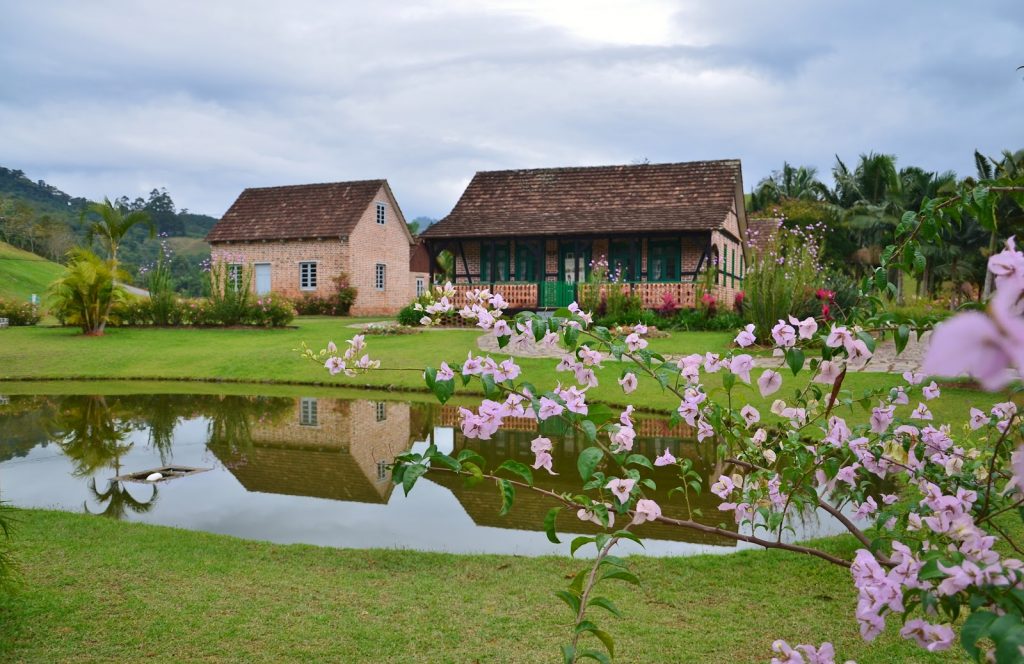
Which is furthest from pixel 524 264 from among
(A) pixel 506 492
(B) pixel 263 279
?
(A) pixel 506 492

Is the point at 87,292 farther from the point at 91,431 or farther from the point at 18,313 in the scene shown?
the point at 91,431

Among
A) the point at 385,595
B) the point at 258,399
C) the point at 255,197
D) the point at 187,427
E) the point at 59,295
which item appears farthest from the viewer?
the point at 255,197

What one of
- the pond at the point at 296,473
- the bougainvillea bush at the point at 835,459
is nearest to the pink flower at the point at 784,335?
the bougainvillea bush at the point at 835,459

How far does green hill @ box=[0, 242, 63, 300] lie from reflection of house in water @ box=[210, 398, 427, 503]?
139 feet

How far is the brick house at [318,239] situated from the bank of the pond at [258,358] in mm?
10607

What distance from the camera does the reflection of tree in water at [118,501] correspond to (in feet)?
24.1

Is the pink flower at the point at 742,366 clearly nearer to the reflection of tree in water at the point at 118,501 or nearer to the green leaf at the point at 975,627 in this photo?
the green leaf at the point at 975,627

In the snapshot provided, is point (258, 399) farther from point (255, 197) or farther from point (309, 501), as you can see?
point (255, 197)

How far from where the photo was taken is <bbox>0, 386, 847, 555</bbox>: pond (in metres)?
6.78

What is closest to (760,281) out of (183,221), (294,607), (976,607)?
(294,607)

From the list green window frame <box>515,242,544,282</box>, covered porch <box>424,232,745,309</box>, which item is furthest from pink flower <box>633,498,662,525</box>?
green window frame <box>515,242,544,282</box>

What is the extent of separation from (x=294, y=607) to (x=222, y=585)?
0.66 metres

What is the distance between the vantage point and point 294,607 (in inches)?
186

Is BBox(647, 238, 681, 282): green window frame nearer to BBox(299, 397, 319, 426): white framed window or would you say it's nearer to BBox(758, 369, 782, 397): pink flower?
BBox(299, 397, 319, 426): white framed window
